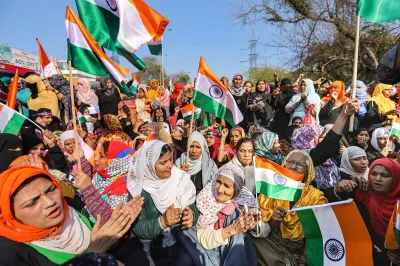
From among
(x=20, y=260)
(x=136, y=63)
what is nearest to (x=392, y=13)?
(x=20, y=260)

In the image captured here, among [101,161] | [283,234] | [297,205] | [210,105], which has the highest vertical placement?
[210,105]

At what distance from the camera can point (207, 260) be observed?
264cm

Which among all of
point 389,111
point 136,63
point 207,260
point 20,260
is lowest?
point 207,260

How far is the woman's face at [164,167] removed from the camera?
2664 millimetres

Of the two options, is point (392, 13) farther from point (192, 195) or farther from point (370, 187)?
point (192, 195)

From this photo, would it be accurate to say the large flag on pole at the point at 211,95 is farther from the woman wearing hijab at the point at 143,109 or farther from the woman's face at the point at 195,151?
the woman wearing hijab at the point at 143,109

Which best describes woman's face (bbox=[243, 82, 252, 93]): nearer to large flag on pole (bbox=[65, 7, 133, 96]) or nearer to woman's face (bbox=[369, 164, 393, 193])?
large flag on pole (bbox=[65, 7, 133, 96])

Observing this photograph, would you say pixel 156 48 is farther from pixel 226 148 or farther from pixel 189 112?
pixel 189 112

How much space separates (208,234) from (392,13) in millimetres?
2079

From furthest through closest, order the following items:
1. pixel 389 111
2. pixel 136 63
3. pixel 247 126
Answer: pixel 247 126, pixel 389 111, pixel 136 63

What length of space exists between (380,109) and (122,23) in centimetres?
512

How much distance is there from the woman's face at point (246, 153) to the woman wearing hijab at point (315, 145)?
2.52ft

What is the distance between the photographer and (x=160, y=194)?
264 centimetres

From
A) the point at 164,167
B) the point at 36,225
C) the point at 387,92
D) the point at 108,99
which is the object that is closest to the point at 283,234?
the point at 164,167
